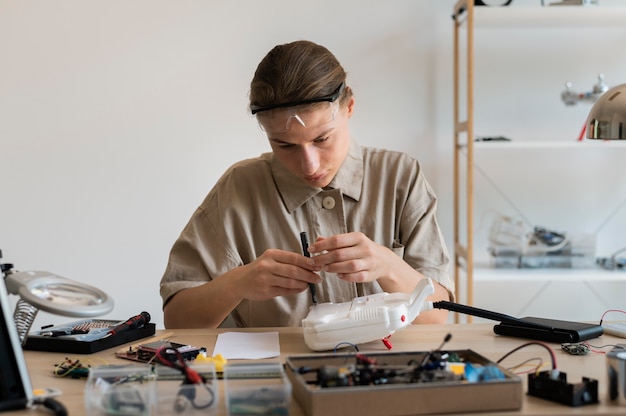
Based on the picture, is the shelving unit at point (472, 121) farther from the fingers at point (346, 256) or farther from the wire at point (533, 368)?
the wire at point (533, 368)

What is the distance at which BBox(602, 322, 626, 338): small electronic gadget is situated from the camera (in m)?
1.61

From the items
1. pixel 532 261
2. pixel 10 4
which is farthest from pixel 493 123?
pixel 10 4

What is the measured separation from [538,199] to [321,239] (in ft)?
6.31

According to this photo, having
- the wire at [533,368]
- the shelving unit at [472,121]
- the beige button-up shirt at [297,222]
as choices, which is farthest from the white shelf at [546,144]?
the wire at [533,368]

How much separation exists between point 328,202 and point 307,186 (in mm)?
70

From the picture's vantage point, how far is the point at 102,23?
3.14 m

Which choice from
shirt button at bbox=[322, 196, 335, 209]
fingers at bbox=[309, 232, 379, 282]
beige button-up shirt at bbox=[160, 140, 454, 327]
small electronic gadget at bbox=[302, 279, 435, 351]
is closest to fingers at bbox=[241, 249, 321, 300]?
fingers at bbox=[309, 232, 379, 282]

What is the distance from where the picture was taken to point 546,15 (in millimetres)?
2926

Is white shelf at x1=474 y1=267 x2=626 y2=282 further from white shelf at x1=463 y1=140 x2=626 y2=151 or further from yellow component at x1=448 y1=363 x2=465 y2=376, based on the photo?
yellow component at x1=448 y1=363 x2=465 y2=376

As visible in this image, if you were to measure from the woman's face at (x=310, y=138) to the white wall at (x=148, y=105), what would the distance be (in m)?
1.33

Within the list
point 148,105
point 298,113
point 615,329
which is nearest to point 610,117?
point 615,329

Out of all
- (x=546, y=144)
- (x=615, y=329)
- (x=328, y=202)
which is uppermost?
(x=546, y=144)

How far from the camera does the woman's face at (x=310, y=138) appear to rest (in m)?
1.76

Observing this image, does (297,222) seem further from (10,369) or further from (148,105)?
(148,105)
